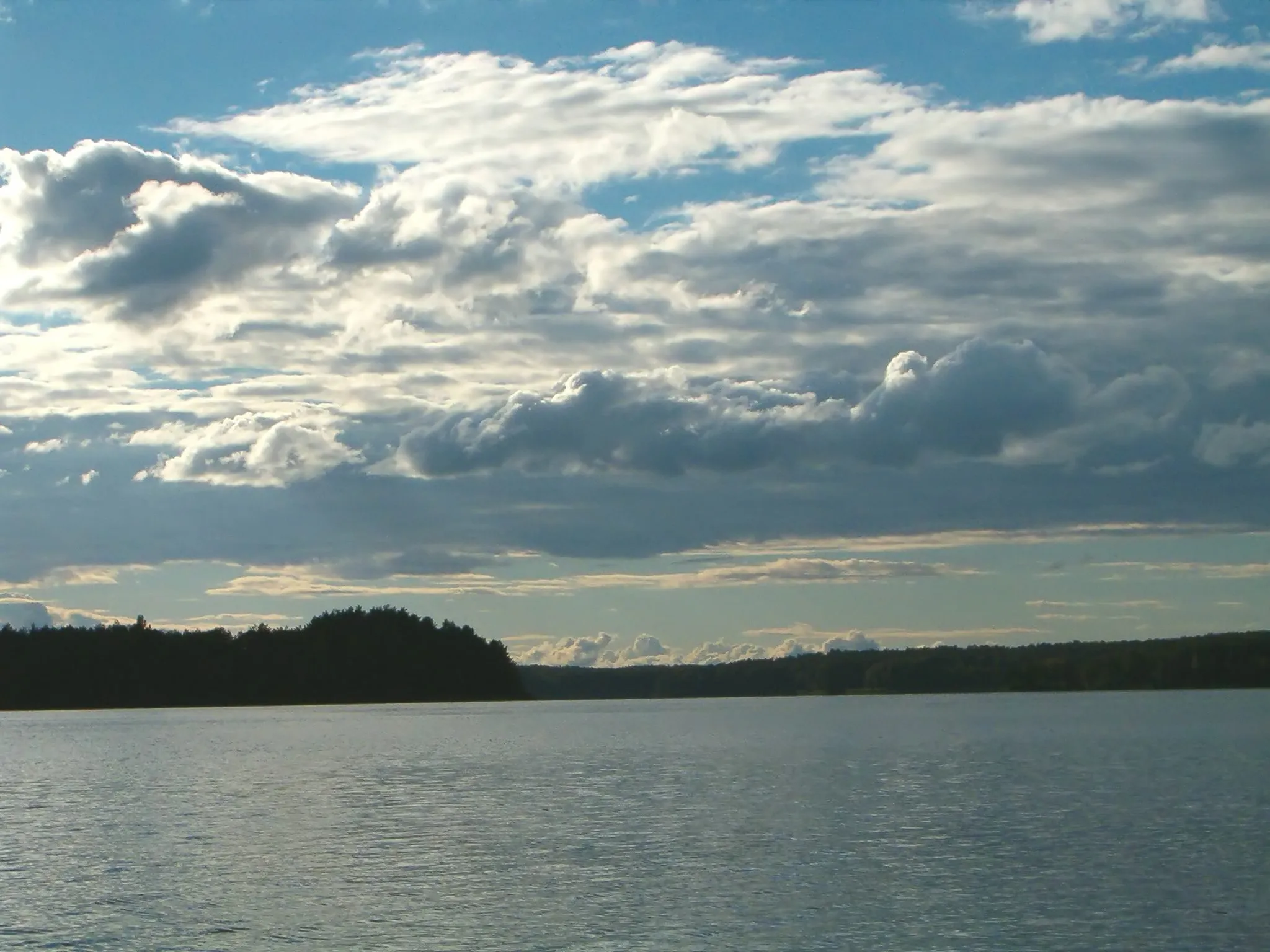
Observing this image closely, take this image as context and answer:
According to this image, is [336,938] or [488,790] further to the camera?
[488,790]

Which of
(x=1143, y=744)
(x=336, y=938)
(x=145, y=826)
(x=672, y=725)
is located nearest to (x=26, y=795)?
(x=145, y=826)

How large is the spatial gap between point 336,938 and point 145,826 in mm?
27500

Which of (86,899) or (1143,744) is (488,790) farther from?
(1143,744)

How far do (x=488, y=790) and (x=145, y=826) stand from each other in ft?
58.7

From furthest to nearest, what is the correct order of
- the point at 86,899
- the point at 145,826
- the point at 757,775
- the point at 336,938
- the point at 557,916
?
1. the point at 757,775
2. the point at 145,826
3. the point at 86,899
4. the point at 557,916
5. the point at 336,938

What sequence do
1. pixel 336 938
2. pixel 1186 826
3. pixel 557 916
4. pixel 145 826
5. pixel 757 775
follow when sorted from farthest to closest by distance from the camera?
pixel 757 775
pixel 145 826
pixel 1186 826
pixel 557 916
pixel 336 938

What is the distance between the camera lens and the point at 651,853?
1866 inches

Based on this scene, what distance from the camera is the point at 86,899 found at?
40.6m

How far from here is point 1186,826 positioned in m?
52.0

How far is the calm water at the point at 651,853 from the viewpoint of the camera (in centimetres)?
3512

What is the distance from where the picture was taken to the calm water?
3512cm

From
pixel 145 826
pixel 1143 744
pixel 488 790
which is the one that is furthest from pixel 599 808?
pixel 1143 744

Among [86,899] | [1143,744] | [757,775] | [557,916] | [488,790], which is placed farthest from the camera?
[1143,744]

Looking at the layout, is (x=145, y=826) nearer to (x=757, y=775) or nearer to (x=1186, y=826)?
(x=757, y=775)
